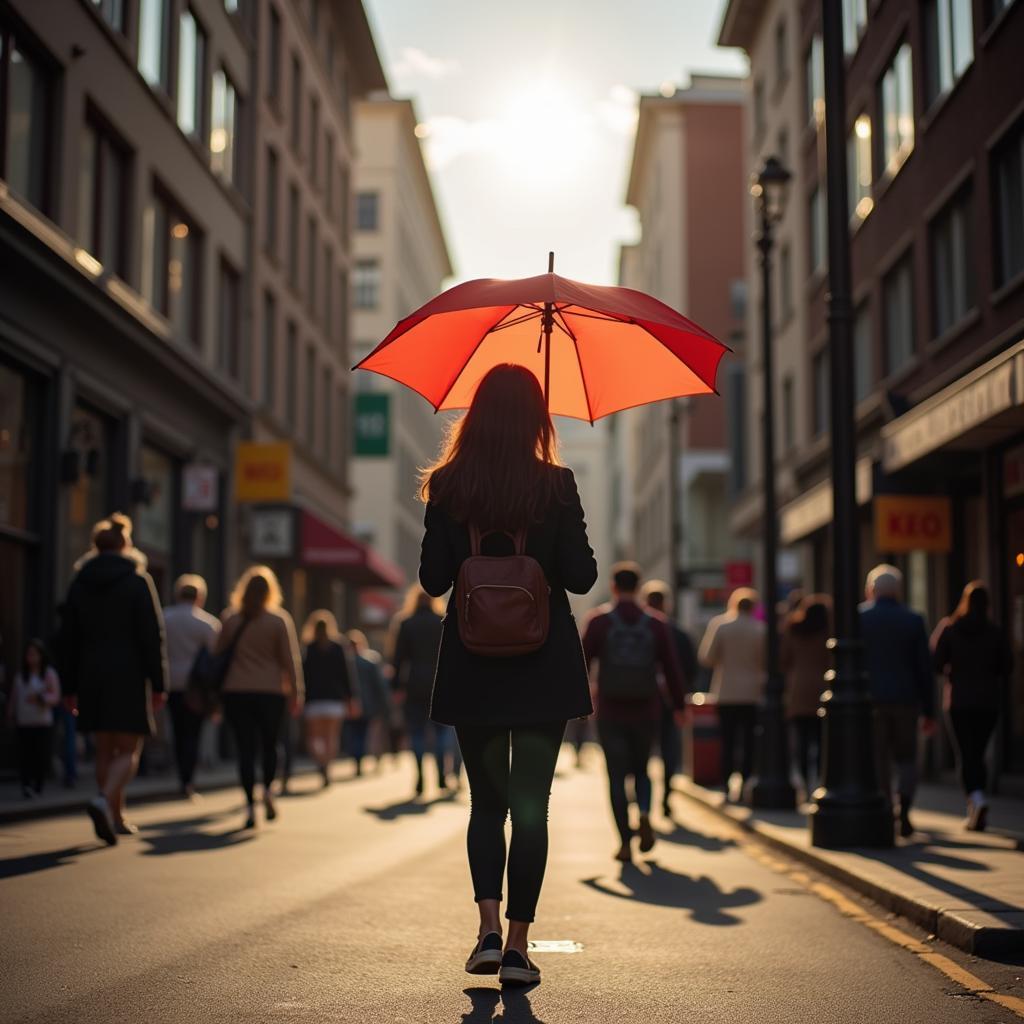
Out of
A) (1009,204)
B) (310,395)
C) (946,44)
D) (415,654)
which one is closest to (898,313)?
(946,44)

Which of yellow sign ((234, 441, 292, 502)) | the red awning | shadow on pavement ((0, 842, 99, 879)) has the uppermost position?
yellow sign ((234, 441, 292, 502))

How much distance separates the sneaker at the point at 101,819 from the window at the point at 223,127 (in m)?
17.6

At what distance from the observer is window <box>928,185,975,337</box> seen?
19153 millimetres

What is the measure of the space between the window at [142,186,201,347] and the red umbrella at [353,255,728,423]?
16.0 meters

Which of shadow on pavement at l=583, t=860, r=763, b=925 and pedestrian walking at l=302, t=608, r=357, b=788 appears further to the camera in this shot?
pedestrian walking at l=302, t=608, r=357, b=788

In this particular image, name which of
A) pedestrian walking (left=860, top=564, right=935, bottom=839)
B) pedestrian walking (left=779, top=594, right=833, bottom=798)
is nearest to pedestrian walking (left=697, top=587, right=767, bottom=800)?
pedestrian walking (left=779, top=594, right=833, bottom=798)

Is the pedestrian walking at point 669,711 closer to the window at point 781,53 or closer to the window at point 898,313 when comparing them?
the window at point 898,313

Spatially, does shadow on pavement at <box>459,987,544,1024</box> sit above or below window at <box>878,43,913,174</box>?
below

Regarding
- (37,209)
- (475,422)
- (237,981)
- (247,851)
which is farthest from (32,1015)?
(37,209)

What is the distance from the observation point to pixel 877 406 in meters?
23.6

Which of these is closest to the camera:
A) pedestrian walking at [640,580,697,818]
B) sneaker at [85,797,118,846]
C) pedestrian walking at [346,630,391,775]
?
sneaker at [85,797,118,846]

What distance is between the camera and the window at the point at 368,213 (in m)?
61.1

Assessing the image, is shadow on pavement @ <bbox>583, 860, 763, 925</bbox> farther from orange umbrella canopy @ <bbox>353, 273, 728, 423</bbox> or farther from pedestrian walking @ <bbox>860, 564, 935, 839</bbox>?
orange umbrella canopy @ <bbox>353, 273, 728, 423</bbox>

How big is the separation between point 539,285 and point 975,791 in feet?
23.7
